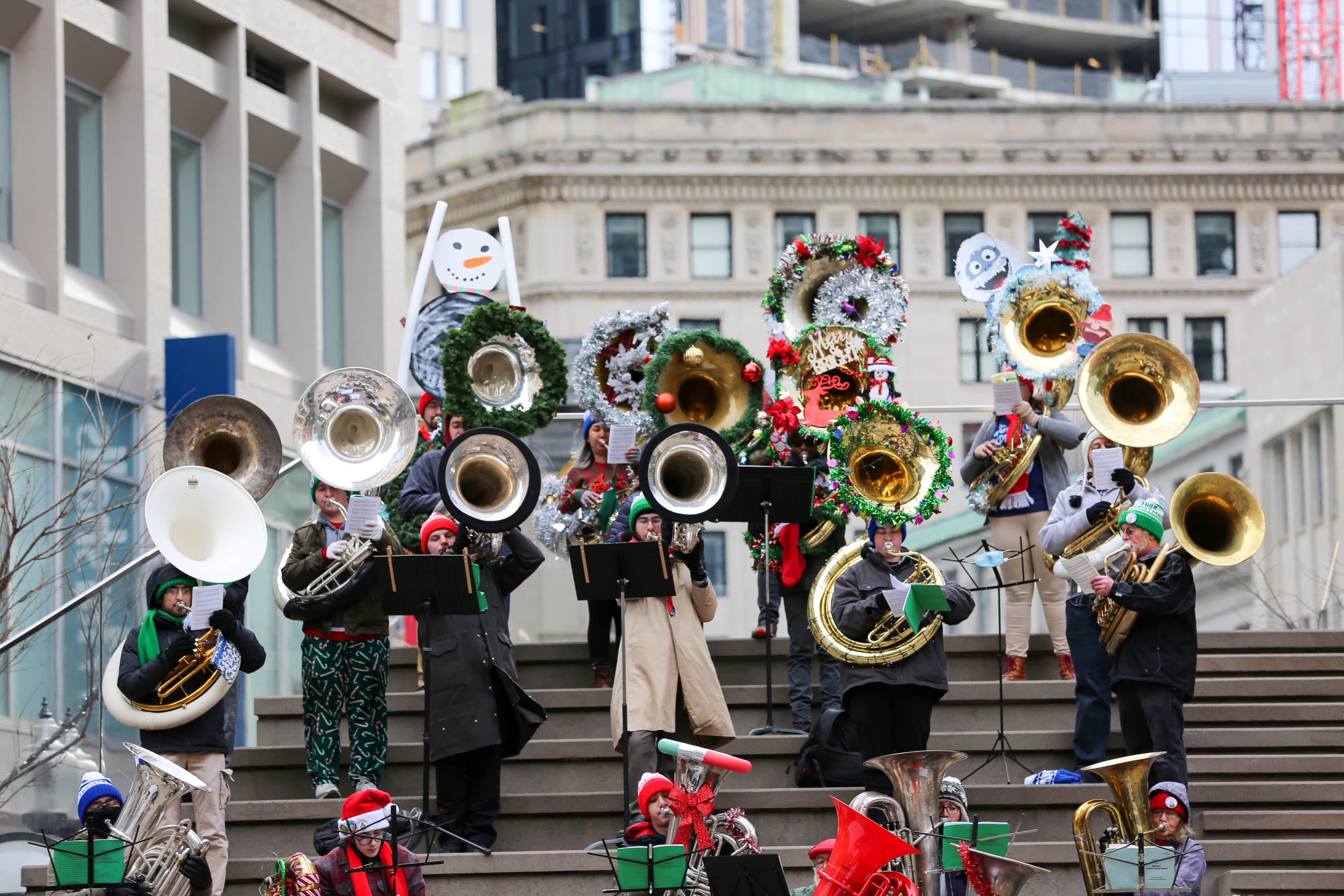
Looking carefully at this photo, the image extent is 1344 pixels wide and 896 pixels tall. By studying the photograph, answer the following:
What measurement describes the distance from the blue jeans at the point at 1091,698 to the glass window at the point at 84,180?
12083mm

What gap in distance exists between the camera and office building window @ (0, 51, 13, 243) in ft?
65.9

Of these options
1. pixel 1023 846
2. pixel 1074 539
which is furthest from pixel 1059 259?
pixel 1023 846

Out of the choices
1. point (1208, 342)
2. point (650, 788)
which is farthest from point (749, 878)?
point (1208, 342)

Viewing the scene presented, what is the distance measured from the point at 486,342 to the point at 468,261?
68.4 inches

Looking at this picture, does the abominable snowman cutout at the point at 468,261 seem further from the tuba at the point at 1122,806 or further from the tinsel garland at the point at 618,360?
the tuba at the point at 1122,806

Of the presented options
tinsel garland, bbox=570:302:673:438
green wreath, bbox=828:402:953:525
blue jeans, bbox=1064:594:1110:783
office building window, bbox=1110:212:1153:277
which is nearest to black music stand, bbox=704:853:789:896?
blue jeans, bbox=1064:594:1110:783

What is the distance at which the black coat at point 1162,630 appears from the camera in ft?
38.9

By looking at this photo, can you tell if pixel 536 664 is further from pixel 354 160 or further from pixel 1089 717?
pixel 354 160

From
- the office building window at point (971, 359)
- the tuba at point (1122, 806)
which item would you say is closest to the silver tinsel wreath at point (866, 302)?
the tuba at point (1122, 806)

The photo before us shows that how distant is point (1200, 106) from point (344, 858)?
1943 inches

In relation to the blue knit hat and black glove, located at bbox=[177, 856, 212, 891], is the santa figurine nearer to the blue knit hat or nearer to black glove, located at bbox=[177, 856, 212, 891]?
black glove, located at bbox=[177, 856, 212, 891]

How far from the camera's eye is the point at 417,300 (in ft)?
50.6

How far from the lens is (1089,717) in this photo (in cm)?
1240

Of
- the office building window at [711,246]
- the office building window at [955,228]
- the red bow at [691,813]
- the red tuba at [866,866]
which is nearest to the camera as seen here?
the red tuba at [866,866]
